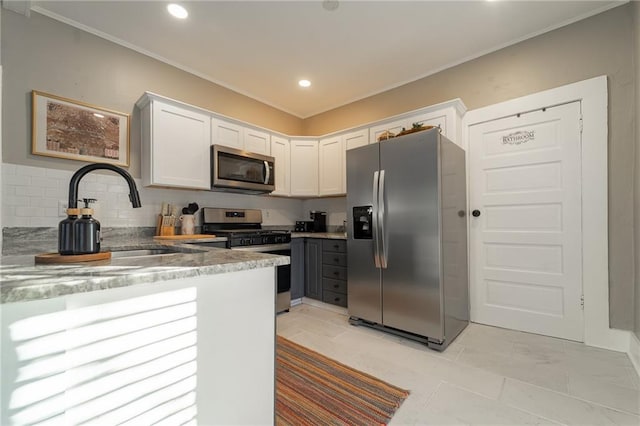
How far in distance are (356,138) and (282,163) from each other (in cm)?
110

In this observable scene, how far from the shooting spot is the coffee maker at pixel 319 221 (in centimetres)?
422

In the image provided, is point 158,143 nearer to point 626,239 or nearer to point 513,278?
point 513,278

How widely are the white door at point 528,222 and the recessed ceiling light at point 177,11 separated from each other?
299 cm

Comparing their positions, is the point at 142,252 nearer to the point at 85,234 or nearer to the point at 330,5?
the point at 85,234

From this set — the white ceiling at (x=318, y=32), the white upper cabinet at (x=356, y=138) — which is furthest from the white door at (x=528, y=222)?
the white upper cabinet at (x=356, y=138)

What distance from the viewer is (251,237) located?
3.04 meters

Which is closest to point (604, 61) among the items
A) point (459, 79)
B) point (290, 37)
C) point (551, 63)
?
point (551, 63)

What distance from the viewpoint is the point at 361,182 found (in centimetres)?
282

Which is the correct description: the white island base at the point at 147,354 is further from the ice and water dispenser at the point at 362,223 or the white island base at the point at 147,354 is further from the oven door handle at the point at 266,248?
the oven door handle at the point at 266,248

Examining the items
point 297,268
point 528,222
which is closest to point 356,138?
point 297,268

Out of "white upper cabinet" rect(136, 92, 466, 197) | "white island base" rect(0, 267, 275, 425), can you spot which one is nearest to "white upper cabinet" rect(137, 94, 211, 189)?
"white upper cabinet" rect(136, 92, 466, 197)

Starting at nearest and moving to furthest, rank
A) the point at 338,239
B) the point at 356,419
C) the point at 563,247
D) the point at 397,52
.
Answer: the point at 356,419 → the point at 563,247 → the point at 397,52 → the point at 338,239

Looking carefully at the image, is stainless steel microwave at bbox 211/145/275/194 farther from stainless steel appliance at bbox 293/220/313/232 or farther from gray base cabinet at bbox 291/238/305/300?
stainless steel appliance at bbox 293/220/313/232

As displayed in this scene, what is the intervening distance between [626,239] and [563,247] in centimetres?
39
